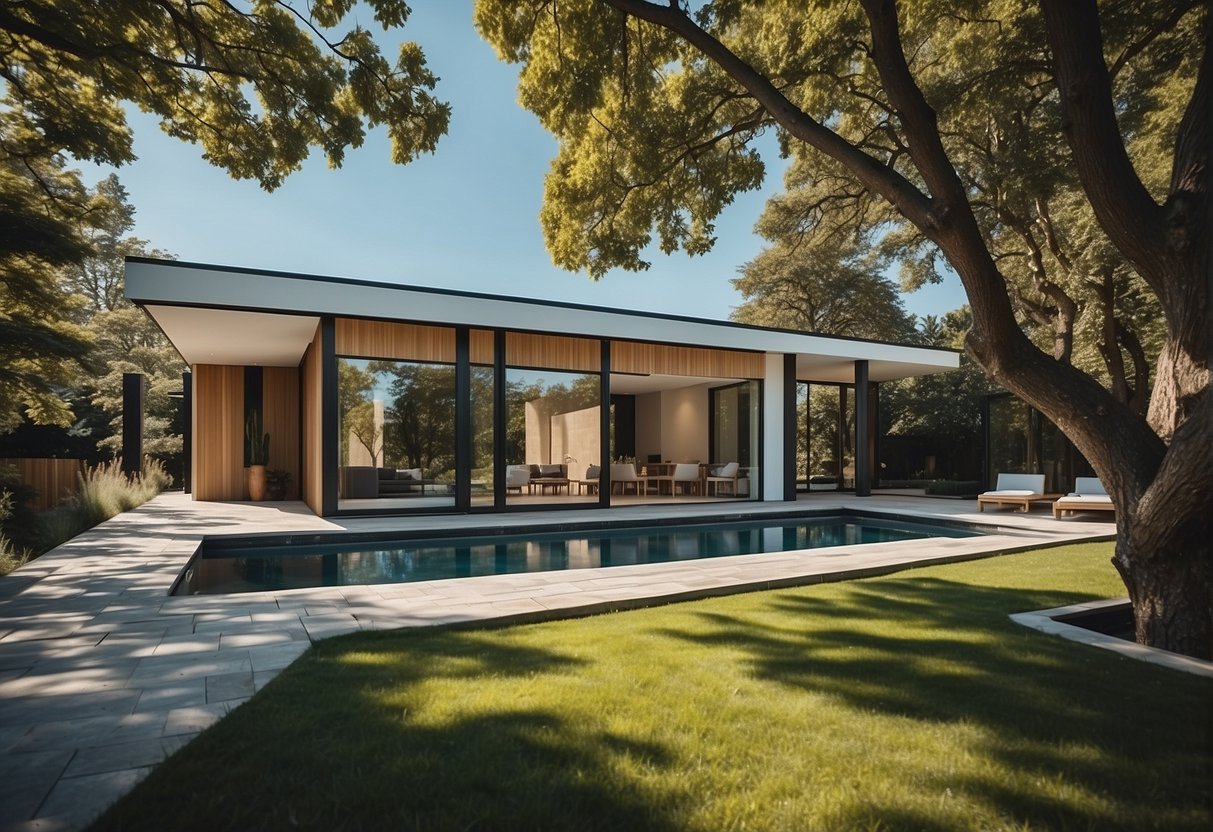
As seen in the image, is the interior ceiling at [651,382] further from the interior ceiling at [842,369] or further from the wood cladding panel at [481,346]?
the wood cladding panel at [481,346]

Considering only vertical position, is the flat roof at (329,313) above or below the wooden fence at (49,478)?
above

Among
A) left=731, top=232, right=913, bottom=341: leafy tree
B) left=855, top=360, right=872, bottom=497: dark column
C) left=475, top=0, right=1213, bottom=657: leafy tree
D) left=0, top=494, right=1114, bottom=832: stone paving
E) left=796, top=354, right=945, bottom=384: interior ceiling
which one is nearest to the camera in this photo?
left=0, top=494, right=1114, bottom=832: stone paving

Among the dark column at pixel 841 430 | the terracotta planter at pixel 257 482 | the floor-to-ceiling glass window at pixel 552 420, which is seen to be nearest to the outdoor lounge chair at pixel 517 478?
the floor-to-ceiling glass window at pixel 552 420

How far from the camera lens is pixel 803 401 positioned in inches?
763

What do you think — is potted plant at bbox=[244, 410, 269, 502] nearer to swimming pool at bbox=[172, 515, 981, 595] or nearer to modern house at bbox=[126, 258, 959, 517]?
modern house at bbox=[126, 258, 959, 517]

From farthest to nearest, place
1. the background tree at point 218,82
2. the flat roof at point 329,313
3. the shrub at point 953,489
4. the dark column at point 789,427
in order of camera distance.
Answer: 1. the shrub at point 953,489
2. the dark column at point 789,427
3. the flat roof at point 329,313
4. the background tree at point 218,82

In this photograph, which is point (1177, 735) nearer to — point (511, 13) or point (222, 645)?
point (222, 645)

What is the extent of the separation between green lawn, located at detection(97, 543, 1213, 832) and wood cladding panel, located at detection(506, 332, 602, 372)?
8.19 m

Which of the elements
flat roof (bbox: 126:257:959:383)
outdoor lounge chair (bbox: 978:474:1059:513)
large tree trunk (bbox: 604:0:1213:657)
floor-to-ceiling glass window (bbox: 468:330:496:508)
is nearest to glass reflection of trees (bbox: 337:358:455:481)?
floor-to-ceiling glass window (bbox: 468:330:496:508)

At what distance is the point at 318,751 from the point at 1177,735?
3048mm

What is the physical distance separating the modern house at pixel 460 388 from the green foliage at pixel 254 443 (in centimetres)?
11

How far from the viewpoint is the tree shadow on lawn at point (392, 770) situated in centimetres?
175

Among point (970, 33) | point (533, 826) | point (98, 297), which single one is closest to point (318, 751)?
point (533, 826)

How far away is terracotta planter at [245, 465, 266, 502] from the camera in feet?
44.9
